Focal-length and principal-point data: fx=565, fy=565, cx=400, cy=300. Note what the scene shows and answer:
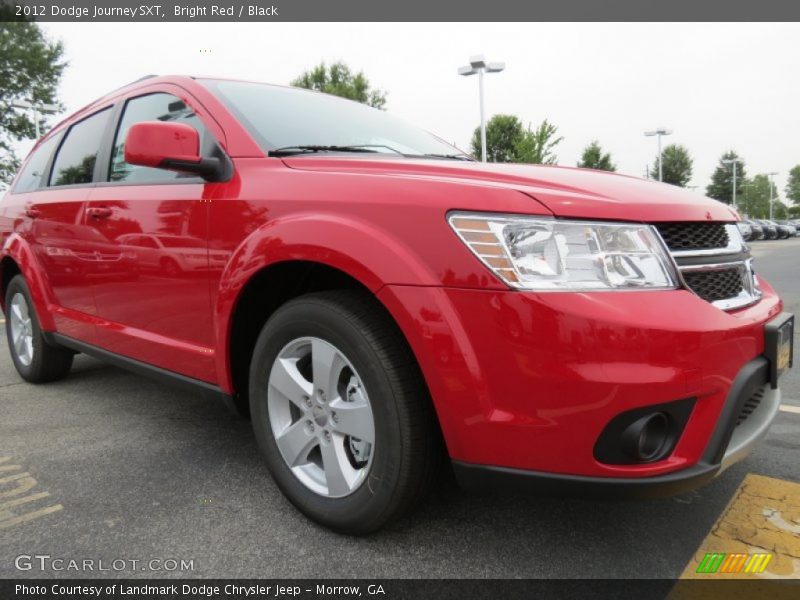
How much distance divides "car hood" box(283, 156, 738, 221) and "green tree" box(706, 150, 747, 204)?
76422 mm

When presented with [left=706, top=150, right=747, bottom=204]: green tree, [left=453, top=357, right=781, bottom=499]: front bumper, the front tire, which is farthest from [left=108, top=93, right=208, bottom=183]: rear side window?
[left=706, top=150, right=747, bottom=204]: green tree

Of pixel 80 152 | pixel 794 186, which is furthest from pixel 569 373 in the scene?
pixel 794 186

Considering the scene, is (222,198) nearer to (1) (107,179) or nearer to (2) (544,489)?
(1) (107,179)

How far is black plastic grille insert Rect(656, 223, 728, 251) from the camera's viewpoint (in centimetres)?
156

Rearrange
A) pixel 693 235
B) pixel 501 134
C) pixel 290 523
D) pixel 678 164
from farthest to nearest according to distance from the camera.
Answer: pixel 678 164 → pixel 501 134 → pixel 290 523 → pixel 693 235

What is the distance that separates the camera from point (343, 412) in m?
1.76

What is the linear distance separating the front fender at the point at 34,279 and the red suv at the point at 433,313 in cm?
126

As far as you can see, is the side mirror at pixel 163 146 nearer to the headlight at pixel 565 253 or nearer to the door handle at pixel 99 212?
the door handle at pixel 99 212

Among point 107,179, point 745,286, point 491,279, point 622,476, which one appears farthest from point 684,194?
point 107,179

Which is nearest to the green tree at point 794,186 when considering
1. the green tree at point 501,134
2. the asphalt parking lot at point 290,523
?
the green tree at point 501,134

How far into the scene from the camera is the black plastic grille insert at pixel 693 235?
156cm

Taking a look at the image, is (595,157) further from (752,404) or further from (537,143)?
(752,404)

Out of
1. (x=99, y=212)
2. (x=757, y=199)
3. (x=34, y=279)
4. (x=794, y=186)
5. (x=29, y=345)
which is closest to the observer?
(x=99, y=212)

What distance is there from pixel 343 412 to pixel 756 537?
138 centimetres
